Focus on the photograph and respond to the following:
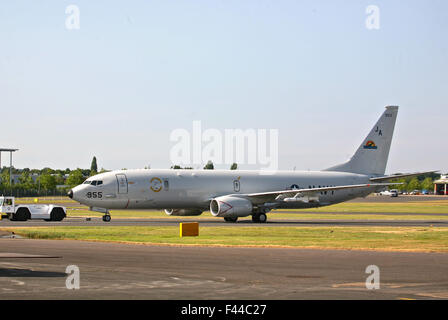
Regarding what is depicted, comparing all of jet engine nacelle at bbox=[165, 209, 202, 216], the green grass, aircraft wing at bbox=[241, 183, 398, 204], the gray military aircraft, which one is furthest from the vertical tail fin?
the green grass

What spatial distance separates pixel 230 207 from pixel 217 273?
34.0 metres

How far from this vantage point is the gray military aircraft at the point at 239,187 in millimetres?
52875

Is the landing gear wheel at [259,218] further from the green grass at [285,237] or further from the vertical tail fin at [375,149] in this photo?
the green grass at [285,237]

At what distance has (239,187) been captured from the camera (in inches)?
2256

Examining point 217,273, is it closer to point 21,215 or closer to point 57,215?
point 57,215

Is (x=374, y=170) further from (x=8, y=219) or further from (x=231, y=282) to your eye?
(x=231, y=282)

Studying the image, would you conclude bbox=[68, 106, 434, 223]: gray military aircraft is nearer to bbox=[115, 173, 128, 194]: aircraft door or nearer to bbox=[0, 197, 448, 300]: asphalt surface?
bbox=[115, 173, 128, 194]: aircraft door

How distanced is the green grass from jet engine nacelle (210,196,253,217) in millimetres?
11277

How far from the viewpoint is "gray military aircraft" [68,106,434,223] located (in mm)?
52875

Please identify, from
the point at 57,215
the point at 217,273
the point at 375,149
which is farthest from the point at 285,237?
the point at 375,149

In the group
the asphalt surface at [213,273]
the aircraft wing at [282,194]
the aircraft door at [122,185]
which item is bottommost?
the asphalt surface at [213,273]

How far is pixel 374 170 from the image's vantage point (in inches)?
2554

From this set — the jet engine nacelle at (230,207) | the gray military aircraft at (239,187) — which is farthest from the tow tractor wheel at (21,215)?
the jet engine nacelle at (230,207)
